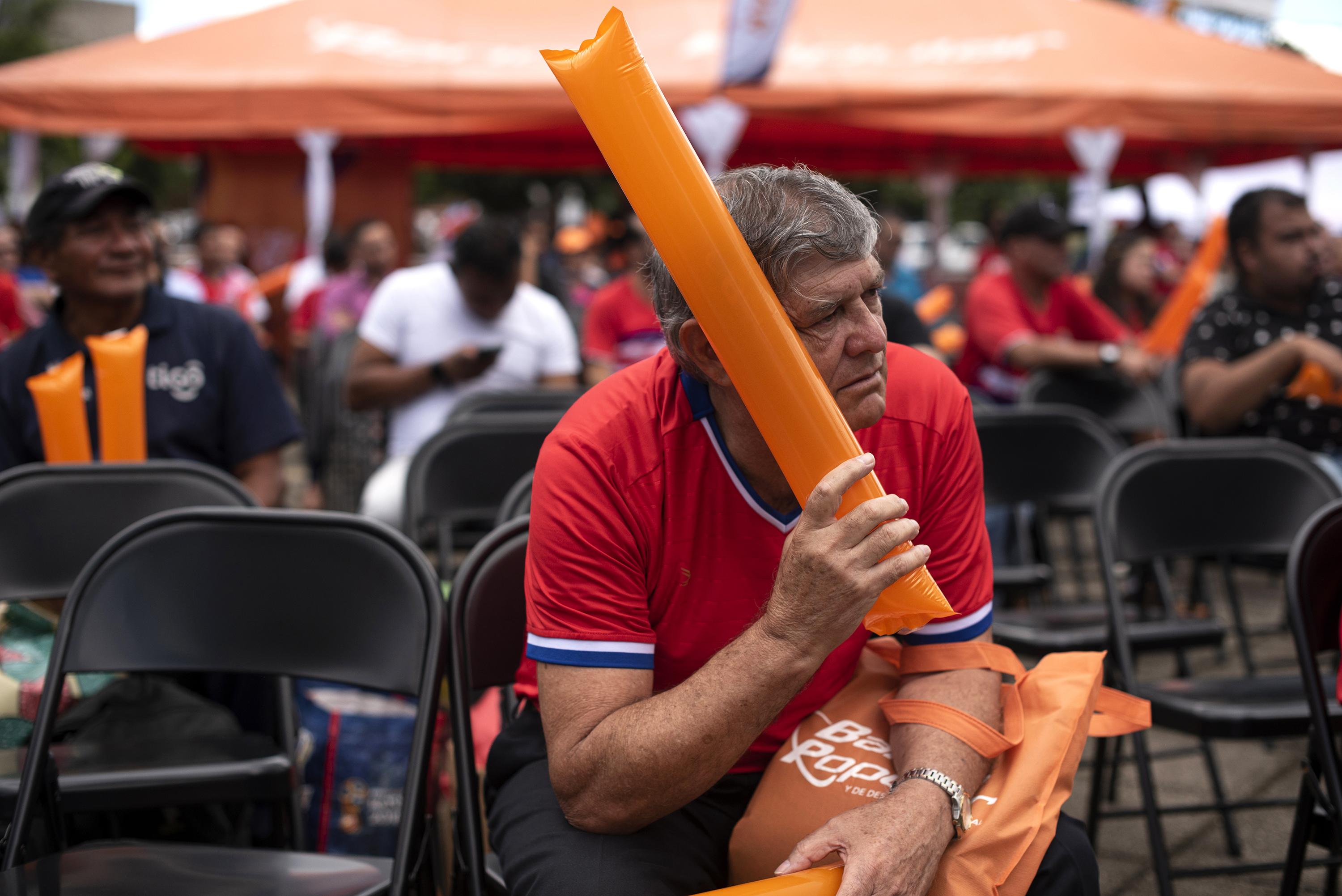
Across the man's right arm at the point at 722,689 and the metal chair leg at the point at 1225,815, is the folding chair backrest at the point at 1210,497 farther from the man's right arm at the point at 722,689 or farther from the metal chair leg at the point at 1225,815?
the man's right arm at the point at 722,689

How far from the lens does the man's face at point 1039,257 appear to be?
472 cm

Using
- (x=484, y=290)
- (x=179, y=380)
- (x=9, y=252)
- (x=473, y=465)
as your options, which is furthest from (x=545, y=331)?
(x=9, y=252)

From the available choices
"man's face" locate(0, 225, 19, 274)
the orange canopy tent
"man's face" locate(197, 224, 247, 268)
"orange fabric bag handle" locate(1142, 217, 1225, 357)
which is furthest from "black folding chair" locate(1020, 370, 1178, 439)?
"man's face" locate(0, 225, 19, 274)

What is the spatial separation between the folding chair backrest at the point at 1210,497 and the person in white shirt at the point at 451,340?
227 centimetres

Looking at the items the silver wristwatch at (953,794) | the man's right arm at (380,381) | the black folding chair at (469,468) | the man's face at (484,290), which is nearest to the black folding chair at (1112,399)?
the man's face at (484,290)

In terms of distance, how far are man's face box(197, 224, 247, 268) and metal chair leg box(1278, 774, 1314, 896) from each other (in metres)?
8.62

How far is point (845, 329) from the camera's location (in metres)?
1.39

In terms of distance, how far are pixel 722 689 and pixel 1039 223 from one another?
13.0 ft

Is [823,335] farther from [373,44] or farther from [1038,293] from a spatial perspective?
[373,44]

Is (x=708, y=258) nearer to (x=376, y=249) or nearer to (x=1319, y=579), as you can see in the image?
(x=1319, y=579)

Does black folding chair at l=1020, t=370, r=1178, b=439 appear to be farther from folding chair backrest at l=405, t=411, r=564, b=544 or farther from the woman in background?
folding chair backrest at l=405, t=411, r=564, b=544

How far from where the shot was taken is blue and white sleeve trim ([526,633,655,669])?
140 cm

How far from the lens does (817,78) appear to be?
6.99 metres

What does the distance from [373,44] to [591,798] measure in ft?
23.3
